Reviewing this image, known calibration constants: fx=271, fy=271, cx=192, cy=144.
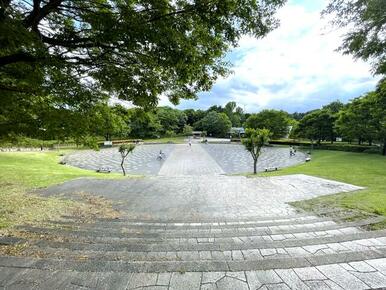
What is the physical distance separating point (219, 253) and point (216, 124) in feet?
251

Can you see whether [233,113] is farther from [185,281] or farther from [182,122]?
[185,281]

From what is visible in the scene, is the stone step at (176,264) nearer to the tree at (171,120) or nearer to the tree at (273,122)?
the tree at (273,122)

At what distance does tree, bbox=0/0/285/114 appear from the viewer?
11.8ft

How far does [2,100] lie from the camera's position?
499cm

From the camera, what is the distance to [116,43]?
12.6 feet

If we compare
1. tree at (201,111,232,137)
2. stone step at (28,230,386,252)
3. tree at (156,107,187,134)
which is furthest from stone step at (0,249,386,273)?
tree at (201,111,232,137)

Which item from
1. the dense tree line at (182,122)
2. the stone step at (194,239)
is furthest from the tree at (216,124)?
the stone step at (194,239)

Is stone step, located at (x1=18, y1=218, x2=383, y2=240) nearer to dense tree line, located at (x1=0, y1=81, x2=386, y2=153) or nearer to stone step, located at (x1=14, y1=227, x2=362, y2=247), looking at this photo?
stone step, located at (x1=14, y1=227, x2=362, y2=247)

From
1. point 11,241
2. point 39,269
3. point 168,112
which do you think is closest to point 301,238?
point 39,269

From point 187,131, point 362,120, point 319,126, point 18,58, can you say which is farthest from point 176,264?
point 187,131

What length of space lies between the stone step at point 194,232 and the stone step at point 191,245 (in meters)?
0.46

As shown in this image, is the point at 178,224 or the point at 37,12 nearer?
the point at 37,12

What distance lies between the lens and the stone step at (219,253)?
10.5ft

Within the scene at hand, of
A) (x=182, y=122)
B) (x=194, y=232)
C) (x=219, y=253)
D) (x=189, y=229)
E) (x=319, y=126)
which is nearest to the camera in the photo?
(x=219, y=253)
